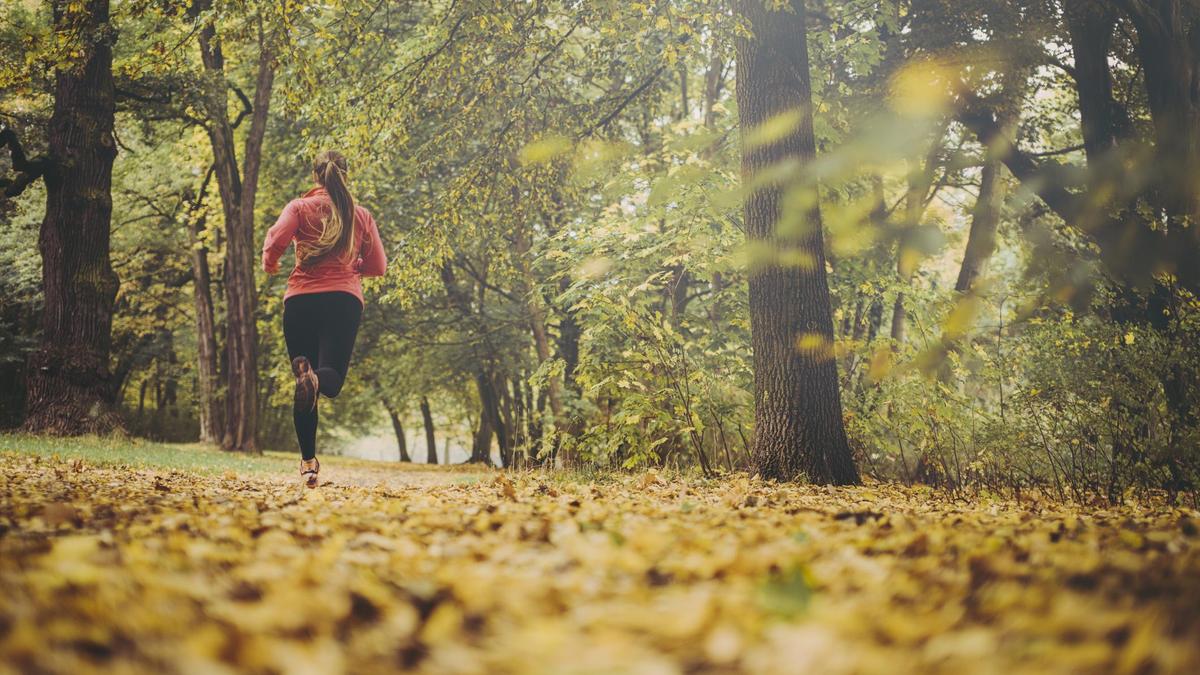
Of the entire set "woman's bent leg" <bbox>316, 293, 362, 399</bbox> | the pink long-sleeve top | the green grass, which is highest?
the pink long-sleeve top

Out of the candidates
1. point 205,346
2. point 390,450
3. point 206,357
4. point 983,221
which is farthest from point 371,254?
point 390,450

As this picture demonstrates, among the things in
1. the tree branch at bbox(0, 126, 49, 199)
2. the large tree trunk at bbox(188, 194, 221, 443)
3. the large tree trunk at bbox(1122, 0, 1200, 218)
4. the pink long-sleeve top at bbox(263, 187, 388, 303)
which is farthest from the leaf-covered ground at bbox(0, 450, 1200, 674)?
the large tree trunk at bbox(188, 194, 221, 443)

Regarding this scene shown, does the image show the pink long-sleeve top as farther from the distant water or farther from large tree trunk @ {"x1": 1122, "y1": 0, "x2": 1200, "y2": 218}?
the distant water

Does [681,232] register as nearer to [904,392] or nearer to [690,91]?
[904,392]

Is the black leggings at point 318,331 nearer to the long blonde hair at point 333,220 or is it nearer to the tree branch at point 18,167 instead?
the long blonde hair at point 333,220

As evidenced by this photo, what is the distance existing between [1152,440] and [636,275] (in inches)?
196

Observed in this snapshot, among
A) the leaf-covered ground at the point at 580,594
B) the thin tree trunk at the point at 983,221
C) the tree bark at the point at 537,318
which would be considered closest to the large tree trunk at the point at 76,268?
the tree bark at the point at 537,318

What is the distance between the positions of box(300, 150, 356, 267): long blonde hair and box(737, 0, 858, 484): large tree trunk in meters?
3.10

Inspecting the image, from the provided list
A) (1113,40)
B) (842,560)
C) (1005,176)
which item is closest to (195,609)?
(842,560)

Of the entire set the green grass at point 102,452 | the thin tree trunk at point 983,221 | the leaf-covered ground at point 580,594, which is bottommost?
the green grass at point 102,452

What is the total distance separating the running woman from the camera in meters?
4.86

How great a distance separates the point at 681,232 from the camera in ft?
26.0

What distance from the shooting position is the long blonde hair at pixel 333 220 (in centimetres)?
490

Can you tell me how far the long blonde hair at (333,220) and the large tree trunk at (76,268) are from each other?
689 centimetres
